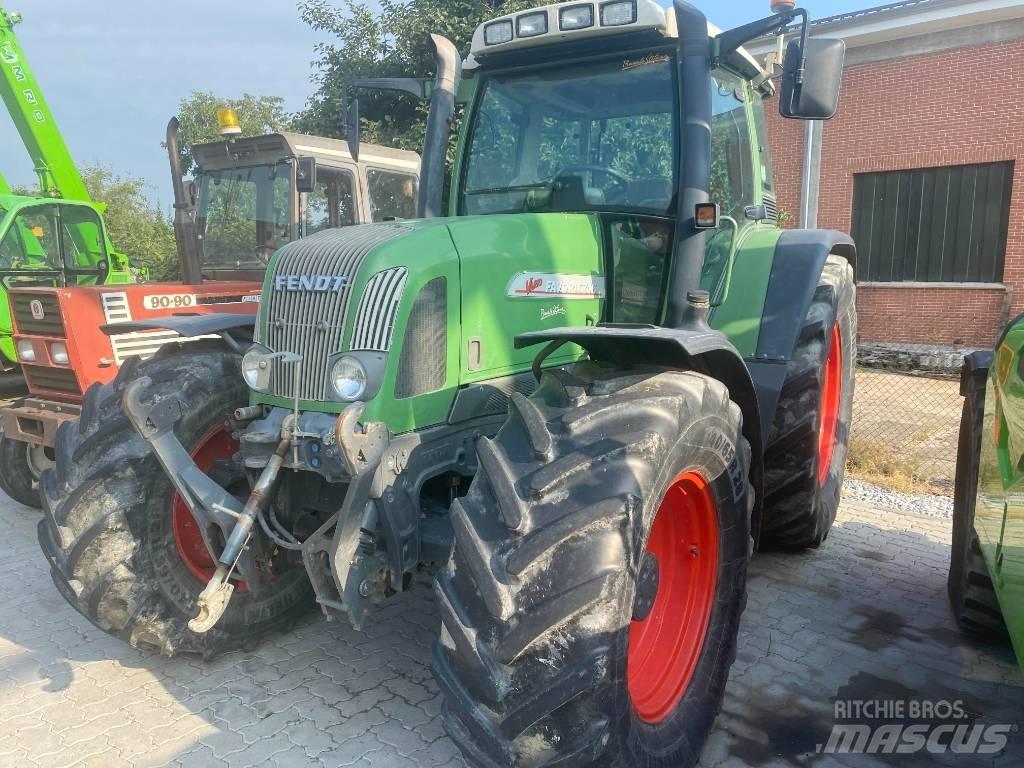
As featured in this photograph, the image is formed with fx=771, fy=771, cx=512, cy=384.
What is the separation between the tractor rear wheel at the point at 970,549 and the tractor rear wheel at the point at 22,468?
213 inches

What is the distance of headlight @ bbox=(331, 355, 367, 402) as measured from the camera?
96.1 inches

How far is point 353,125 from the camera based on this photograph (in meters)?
3.81

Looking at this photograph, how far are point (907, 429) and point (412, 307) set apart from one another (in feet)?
20.8

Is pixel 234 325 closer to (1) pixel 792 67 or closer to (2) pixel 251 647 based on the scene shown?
(2) pixel 251 647

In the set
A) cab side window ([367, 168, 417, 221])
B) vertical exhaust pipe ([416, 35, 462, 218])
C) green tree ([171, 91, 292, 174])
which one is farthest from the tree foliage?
green tree ([171, 91, 292, 174])

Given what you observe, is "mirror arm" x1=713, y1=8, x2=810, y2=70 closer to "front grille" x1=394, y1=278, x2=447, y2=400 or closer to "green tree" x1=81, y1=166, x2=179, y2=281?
"front grille" x1=394, y1=278, x2=447, y2=400

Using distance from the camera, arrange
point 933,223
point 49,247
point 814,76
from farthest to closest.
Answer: point 933,223
point 49,247
point 814,76

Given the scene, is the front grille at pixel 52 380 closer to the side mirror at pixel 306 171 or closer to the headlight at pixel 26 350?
the headlight at pixel 26 350

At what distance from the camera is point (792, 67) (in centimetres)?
291

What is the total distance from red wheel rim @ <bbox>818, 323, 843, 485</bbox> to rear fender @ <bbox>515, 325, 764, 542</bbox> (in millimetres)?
1598

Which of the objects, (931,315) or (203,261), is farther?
(931,315)

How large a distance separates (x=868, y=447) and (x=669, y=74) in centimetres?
401

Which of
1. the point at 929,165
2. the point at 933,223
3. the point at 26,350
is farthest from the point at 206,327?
the point at 933,223

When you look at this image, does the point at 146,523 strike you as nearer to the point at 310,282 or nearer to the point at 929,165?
the point at 310,282
